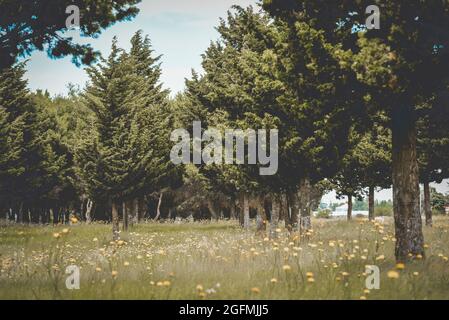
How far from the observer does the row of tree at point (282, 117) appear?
30.2 feet

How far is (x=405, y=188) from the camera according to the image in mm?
9789

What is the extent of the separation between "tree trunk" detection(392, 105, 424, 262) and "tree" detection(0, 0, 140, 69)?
7.48 meters

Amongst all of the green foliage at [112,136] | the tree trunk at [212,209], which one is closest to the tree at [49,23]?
the green foliage at [112,136]

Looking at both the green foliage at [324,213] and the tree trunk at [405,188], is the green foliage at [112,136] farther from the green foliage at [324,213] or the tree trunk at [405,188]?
the green foliage at [324,213]

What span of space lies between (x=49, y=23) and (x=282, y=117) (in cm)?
893

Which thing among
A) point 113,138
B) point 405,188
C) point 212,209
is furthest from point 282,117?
point 212,209

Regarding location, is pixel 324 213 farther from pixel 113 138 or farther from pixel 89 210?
pixel 113 138

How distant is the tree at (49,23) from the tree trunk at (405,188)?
7484 millimetres
